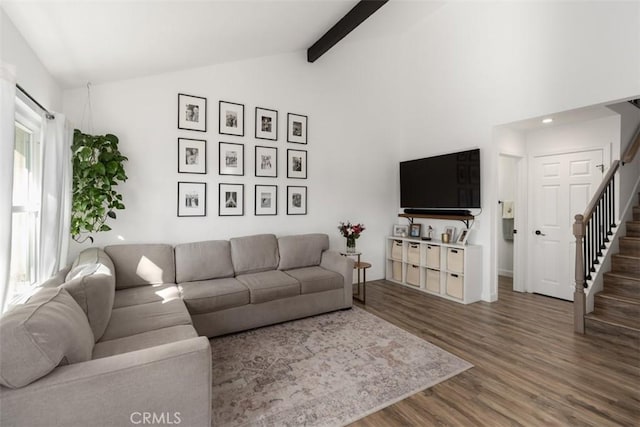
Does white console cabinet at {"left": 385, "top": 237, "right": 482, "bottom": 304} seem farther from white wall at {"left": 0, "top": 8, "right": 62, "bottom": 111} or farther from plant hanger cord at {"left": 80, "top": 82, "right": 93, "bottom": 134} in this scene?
white wall at {"left": 0, "top": 8, "right": 62, "bottom": 111}

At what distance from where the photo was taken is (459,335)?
3.03 metres

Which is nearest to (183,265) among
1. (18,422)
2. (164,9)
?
(18,422)

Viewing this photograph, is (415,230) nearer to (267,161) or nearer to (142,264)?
(267,161)

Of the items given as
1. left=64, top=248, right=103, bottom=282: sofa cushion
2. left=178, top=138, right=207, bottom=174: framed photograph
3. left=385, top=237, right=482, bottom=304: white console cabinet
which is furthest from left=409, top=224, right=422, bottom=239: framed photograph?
left=64, top=248, right=103, bottom=282: sofa cushion

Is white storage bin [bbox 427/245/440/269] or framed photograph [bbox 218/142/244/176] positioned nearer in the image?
framed photograph [bbox 218/142/244/176]

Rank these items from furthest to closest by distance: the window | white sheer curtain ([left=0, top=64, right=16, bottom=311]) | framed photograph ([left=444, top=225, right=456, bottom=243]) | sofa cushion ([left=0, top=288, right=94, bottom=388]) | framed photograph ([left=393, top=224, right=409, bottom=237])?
framed photograph ([left=393, top=224, right=409, bottom=237]), framed photograph ([left=444, top=225, right=456, bottom=243]), the window, white sheer curtain ([left=0, top=64, right=16, bottom=311]), sofa cushion ([left=0, top=288, right=94, bottom=388])

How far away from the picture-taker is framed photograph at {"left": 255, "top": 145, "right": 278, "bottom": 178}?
4090 millimetres

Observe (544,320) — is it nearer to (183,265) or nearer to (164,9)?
(183,265)

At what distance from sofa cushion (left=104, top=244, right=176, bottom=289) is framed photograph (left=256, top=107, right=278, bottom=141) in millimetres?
1881

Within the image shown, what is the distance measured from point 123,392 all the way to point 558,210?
16.8 ft

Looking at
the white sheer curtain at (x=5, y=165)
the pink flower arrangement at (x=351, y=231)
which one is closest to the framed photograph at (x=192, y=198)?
the pink flower arrangement at (x=351, y=231)

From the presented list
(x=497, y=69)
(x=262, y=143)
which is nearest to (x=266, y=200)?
(x=262, y=143)

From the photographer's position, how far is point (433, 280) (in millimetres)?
4398

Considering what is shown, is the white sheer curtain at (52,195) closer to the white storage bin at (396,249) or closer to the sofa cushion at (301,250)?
the sofa cushion at (301,250)
